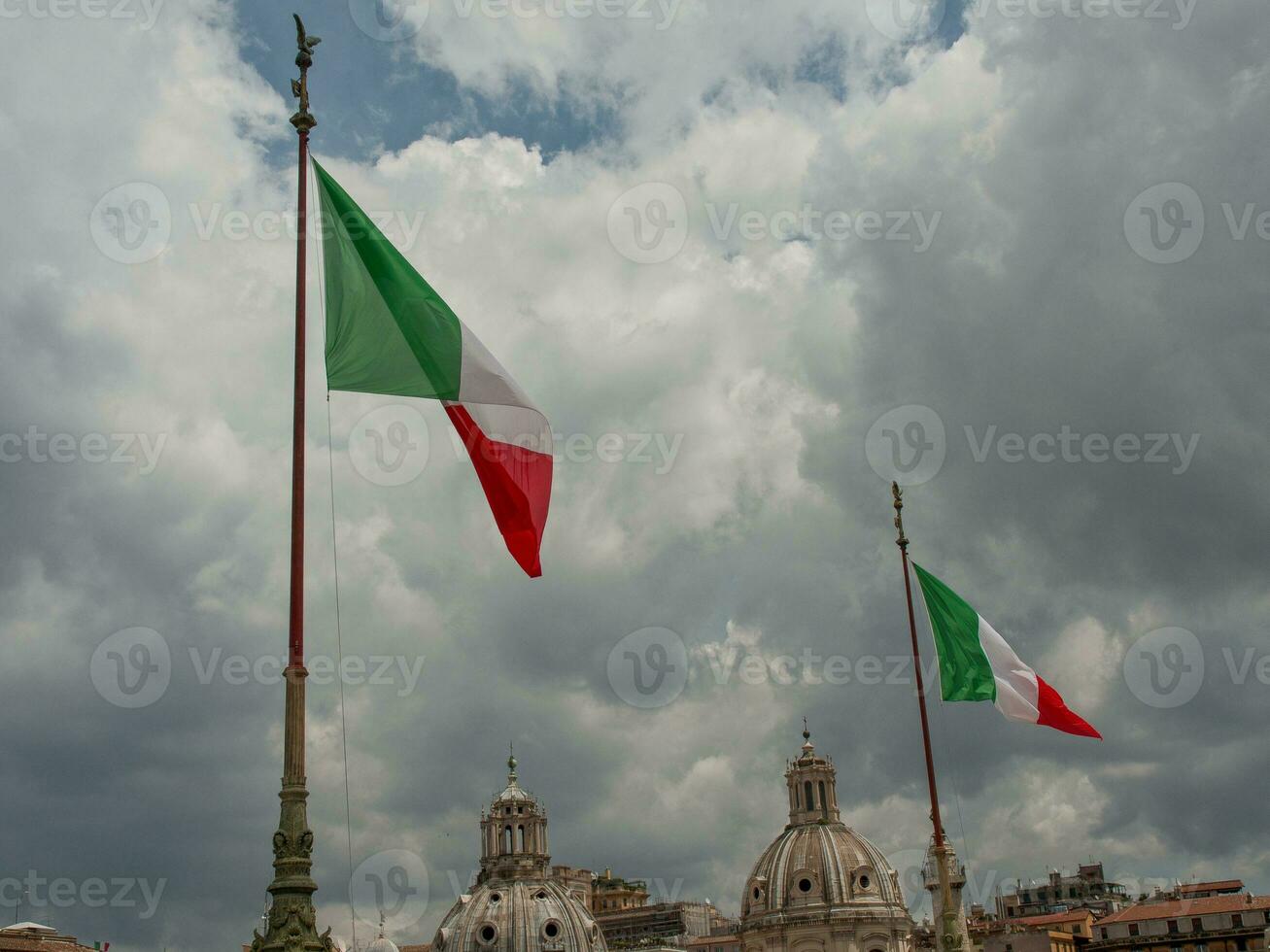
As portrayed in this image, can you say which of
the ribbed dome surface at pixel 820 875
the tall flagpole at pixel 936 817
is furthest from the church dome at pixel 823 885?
the tall flagpole at pixel 936 817

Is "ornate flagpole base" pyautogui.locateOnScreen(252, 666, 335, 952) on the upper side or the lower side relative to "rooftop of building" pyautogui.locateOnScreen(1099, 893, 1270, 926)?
lower

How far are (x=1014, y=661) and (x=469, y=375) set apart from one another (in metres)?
17.1

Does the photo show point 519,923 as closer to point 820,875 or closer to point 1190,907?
point 820,875

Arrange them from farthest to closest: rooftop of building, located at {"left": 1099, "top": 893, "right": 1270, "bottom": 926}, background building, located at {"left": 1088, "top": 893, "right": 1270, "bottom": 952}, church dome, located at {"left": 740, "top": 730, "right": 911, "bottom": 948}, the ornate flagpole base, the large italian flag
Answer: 1. church dome, located at {"left": 740, "top": 730, "right": 911, "bottom": 948}
2. rooftop of building, located at {"left": 1099, "top": 893, "right": 1270, "bottom": 926}
3. background building, located at {"left": 1088, "top": 893, "right": 1270, "bottom": 952}
4. the large italian flag
5. the ornate flagpole base

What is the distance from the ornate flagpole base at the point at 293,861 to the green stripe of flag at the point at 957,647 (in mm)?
17262

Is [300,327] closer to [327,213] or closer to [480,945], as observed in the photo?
[327,213]

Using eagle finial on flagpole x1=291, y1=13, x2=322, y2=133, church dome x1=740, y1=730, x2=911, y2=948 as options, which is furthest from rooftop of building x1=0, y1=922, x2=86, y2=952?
eagle finial on flagpole x1=291, y1=13, x2=322, y2=133

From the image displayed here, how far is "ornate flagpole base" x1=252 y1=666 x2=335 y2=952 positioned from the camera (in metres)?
14.2

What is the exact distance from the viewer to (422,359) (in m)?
17.0

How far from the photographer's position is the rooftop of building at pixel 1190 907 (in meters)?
87.3

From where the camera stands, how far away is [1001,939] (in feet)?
312

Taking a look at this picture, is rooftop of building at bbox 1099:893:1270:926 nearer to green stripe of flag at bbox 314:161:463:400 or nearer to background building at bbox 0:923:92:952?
background building at bbox 0:923:92:952

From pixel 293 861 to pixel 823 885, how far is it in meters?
95.8

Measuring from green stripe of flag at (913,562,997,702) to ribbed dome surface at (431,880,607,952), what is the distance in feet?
272
